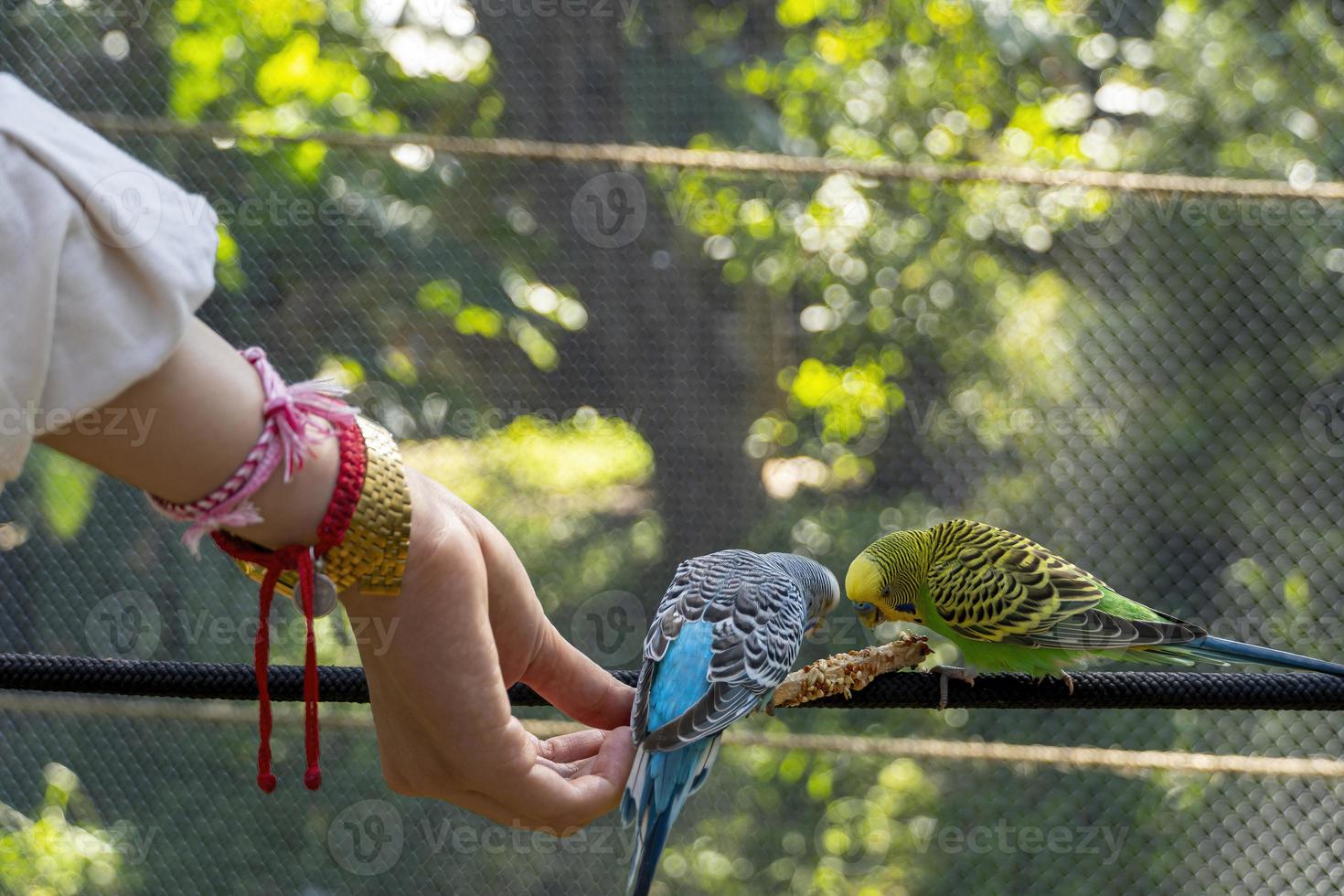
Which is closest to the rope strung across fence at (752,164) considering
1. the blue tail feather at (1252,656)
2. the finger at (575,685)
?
the blue tail feather at (1252,656)

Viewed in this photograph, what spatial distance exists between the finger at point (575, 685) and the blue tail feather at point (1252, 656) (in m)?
0.74

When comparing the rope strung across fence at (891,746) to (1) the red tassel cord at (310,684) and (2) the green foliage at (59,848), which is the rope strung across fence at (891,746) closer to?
(2) the green foliage at (59,848)

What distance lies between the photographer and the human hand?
575 mm

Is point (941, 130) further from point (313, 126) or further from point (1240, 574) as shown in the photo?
point (313, 126)

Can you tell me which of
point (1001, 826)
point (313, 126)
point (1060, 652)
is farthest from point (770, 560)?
point (313, 126)

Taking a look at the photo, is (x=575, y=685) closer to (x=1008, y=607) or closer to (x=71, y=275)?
(x=71, y=275)

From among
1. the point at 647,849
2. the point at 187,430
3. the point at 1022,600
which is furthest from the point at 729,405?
the point at 187,430

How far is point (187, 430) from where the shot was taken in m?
0.48

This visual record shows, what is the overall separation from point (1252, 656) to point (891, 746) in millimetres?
1578

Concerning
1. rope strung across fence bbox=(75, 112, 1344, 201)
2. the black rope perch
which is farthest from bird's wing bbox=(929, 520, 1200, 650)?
rope strung across fence bbox=(75, 112, 1344, 201)

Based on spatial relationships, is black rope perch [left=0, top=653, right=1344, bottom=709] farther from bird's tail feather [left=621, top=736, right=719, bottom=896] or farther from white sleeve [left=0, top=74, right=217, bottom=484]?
white sleeve [left=0, top=74, right=217, bottom=484]

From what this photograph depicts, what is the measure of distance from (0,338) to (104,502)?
2.95 m

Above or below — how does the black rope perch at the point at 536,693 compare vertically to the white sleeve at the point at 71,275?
below

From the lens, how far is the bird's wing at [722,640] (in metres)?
1.23
